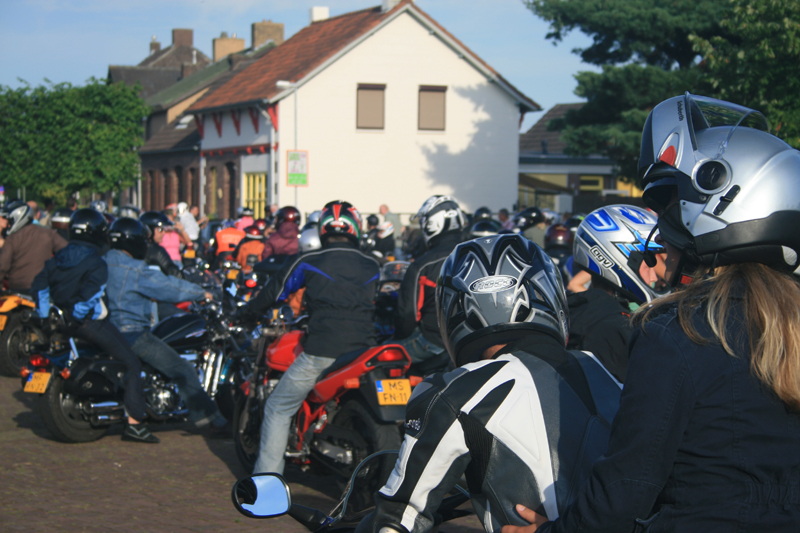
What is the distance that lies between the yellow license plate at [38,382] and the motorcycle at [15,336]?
12.0 feet

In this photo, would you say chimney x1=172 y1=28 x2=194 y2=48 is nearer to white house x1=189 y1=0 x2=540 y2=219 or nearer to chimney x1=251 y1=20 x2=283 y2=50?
chimney x1=251 y1=20 x2=283 y2=50

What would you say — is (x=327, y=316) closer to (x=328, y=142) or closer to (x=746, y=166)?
(x=746, y=166)

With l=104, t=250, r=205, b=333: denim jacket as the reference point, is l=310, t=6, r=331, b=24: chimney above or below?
above

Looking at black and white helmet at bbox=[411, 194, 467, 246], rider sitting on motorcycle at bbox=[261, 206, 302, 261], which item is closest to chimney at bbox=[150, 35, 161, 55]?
rider sitting on motorcycle at bbox=[261, 206, 302, 261]

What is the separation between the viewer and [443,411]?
6.56ft

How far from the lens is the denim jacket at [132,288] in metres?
7.46

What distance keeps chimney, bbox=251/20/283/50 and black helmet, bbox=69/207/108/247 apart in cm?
5022

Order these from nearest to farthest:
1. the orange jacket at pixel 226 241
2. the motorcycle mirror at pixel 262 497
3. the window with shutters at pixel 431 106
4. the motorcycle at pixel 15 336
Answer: the motorcycle mirror at pixel 262 497 → the motorcycle at pixel 15 336 → the orange jacket at pixel 226 241 → the window with shutters at pixel 431 106

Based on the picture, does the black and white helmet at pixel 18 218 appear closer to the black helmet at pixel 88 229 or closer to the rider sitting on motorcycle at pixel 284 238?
the rider sitting on motorcycle at pixel 284 238

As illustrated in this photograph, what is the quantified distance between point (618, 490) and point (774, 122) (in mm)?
18110

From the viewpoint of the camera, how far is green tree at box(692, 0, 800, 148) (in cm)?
1765

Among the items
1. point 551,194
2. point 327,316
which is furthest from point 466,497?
point 551,194

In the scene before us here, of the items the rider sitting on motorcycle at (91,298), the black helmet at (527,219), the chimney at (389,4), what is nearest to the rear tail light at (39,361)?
the rider sitting on motorcycle at (91,298)

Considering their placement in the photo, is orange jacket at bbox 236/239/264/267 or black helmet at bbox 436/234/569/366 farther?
orange jacket at bbox 236/239/264/267
